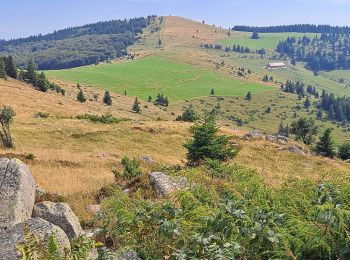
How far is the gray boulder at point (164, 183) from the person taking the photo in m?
12.4

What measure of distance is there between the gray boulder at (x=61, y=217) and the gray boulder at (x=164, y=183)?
3.19m

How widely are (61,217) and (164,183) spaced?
426 cm

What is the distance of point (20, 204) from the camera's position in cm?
1046

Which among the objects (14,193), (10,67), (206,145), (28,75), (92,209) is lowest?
(28,75)

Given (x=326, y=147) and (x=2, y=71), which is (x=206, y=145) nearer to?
(x=326, y=147)

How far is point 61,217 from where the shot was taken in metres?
10.0

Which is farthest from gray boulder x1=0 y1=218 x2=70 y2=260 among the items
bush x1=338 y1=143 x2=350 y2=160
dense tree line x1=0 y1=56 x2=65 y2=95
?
dense tree line x1=0 y1=56 x2=65 y2=95

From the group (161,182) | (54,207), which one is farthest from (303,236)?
(161,182)

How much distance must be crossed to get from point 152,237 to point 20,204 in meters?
5.13

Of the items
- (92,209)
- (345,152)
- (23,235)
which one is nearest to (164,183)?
(92,209)

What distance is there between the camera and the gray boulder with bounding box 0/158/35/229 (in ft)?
32.2

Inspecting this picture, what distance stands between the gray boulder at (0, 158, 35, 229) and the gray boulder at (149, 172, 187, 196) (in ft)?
13.3

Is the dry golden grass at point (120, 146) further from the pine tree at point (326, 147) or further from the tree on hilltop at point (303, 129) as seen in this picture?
the tree on hilltop at point (303, 129)

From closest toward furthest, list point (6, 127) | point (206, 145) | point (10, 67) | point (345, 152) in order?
point (206, 145) < point (6, 127) < point (345, 152) < point (10, 67)
